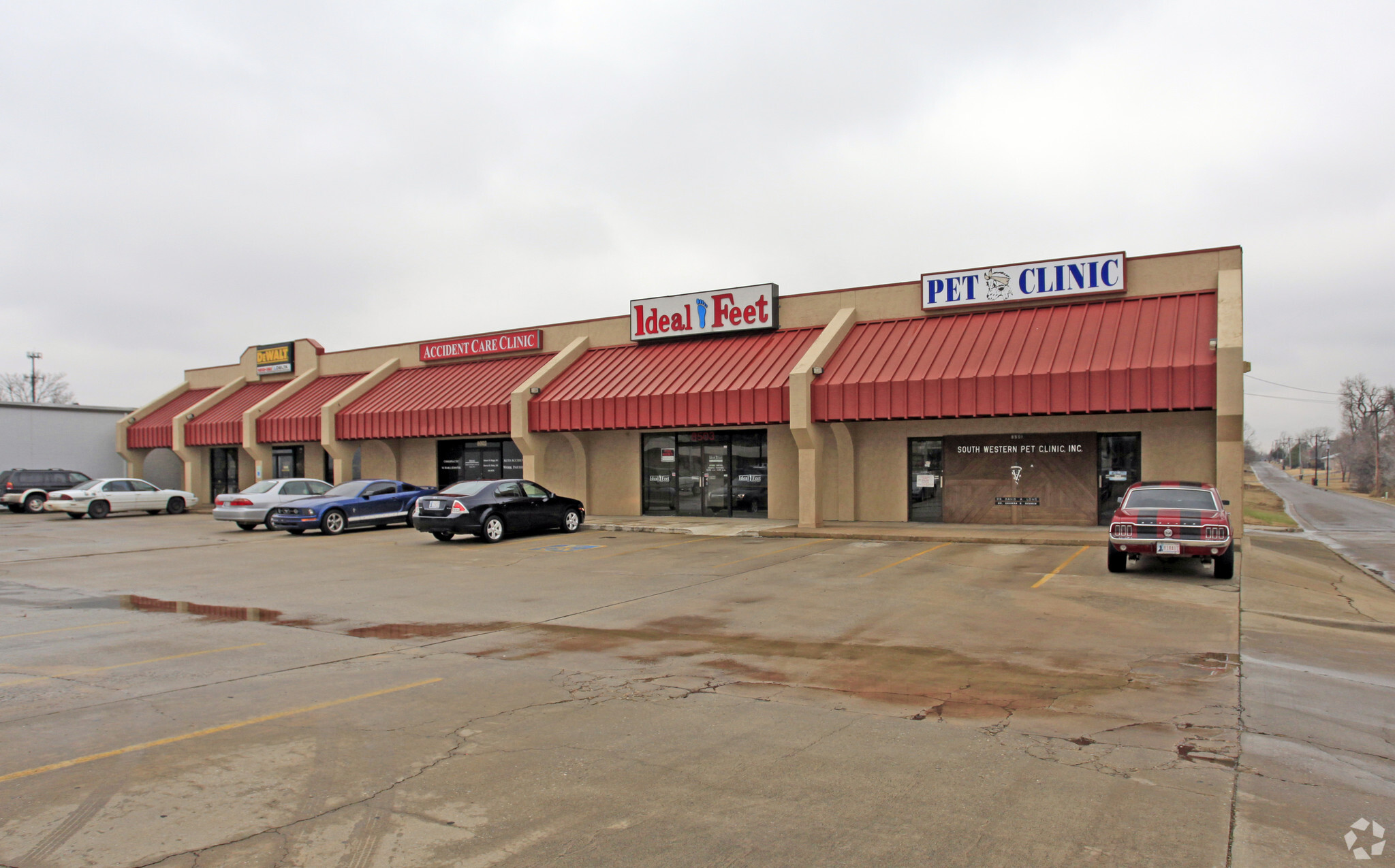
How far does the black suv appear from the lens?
33.7 metres

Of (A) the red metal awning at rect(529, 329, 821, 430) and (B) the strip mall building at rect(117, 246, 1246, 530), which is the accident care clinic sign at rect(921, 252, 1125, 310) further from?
(A) the red metal awning at rect(529, 329, 821, 430)

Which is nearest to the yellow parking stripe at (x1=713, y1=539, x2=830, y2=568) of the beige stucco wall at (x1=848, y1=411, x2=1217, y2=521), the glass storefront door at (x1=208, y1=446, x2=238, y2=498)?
the beige stucco wall at (x1=848, y1=411, x2=1217, y2=521)

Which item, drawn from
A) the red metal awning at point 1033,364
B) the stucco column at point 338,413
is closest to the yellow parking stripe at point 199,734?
Result: the red metal awning at point 1033,364

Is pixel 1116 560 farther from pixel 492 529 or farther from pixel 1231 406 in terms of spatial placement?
pixel 492 529

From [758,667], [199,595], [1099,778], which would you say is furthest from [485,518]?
[1099,778]

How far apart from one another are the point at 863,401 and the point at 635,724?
16.4 metres

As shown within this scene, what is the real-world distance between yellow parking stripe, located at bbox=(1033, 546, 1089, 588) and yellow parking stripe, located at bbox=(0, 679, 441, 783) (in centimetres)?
932

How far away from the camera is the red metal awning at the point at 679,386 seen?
2330cm

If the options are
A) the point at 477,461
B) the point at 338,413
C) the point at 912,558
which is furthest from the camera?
the point at 338,413

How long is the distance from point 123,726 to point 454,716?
2.27 meters

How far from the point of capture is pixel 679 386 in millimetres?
24812


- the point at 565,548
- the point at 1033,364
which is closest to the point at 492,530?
the point at 565,548

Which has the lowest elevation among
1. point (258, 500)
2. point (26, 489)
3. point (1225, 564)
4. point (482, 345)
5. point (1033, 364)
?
point (1225, 564)

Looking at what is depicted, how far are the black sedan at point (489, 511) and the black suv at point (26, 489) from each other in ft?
73.5
